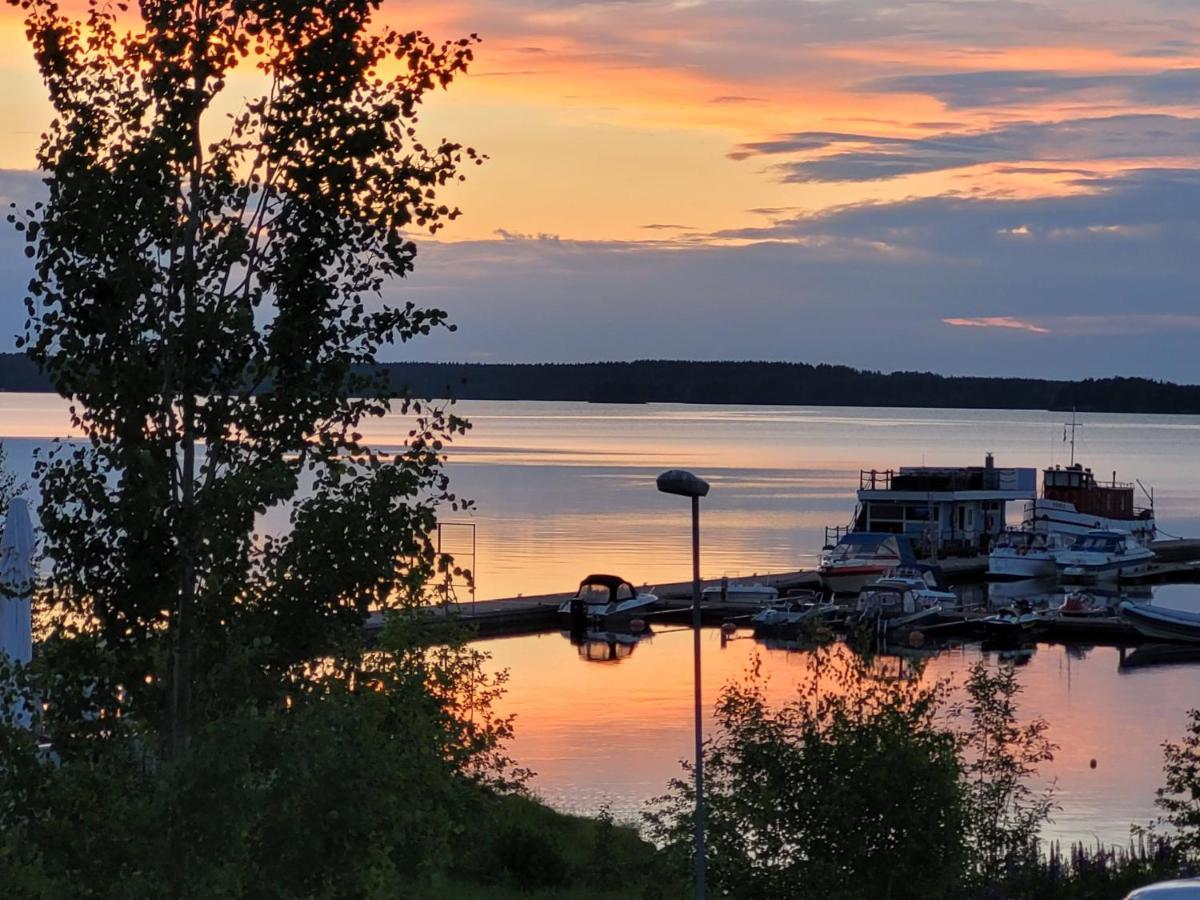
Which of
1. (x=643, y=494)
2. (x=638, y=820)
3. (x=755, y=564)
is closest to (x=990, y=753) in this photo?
(x=638, y=820)

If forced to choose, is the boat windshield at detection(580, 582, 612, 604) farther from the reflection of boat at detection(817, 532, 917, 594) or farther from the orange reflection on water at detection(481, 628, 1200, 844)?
the reflection of boat at detection(817, 532, 917, 594)

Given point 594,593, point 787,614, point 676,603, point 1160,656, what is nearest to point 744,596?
point 676,603

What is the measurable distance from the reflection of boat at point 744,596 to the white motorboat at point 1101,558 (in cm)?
2160

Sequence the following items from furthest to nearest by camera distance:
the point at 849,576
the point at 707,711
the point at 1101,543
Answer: the point at 1101,543 → the point at 849,576 → the point at 707,711

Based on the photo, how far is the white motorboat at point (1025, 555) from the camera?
8556cm

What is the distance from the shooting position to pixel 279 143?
380 inches

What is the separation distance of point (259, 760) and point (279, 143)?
3.54m

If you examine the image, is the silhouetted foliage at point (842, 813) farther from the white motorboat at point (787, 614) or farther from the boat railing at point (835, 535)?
the boat railing at point (835, 535)

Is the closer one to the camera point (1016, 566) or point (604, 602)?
point (604, 602)

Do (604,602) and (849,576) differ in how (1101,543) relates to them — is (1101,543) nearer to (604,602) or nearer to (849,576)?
(849,576)

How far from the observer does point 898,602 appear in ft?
222

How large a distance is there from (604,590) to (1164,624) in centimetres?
2242

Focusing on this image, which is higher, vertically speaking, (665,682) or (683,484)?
(683,484)

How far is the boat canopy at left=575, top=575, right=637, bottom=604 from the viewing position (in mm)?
67562
